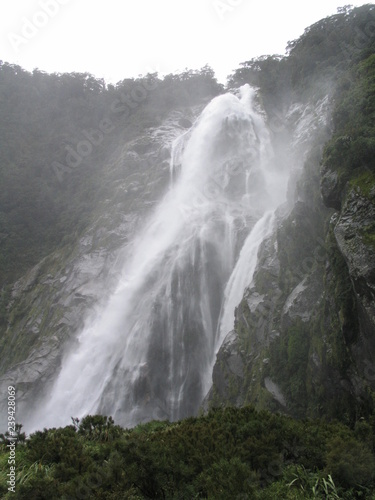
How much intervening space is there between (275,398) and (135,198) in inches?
1033

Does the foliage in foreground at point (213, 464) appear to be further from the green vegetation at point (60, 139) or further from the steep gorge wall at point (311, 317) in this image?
the green vegetation at point (60, 139)

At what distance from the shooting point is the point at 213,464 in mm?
5949

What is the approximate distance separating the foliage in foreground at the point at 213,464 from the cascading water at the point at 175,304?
13.0 m

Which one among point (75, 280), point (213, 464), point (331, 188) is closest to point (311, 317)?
point (331, 188)

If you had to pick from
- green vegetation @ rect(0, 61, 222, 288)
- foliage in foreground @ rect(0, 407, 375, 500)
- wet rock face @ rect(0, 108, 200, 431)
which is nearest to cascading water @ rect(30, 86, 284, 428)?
wet rock face @ rect(0, 108, 200, 431)

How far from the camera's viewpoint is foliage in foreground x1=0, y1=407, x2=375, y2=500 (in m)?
5.88

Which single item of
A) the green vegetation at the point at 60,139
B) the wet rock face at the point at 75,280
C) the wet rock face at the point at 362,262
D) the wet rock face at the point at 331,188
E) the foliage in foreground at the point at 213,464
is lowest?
the foliage in foreground at the point at 213,464

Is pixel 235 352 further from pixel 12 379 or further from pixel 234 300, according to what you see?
pixel 12 379

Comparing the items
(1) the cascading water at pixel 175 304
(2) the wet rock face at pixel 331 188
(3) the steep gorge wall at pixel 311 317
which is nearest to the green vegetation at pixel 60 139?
(1) the cascading water at pixel 175 304

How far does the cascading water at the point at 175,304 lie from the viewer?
21.4 meters

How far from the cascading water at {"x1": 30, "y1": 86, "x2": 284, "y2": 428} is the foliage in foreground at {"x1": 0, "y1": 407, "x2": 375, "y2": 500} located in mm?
12987

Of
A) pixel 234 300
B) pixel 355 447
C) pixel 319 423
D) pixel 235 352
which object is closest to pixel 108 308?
pixel 234 300

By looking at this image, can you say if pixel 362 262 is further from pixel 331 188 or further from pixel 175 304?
pixel 175 304

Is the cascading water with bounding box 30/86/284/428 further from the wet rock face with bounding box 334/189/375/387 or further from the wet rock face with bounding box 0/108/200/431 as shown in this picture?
the wet rock face with bounding box 334/189/375/387
